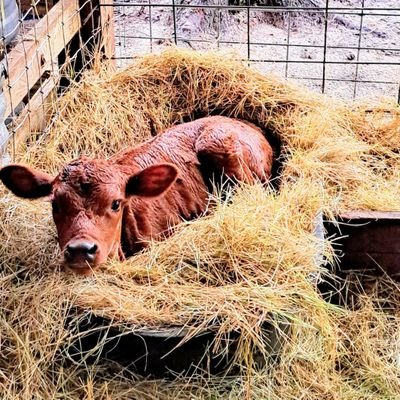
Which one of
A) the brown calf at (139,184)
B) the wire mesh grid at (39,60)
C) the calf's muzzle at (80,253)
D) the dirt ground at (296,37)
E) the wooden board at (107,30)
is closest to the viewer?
the calf's muzzle at (80,253)

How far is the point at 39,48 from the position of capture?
15.6 ft

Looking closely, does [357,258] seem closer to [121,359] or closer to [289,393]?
[289,393]

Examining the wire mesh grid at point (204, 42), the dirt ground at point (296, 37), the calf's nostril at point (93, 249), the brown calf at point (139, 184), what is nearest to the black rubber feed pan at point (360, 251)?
the brown calf at point (139, 184)

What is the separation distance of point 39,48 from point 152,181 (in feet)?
4.62

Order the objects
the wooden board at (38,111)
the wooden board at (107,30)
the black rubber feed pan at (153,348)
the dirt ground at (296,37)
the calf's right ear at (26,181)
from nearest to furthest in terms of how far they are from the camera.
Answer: the black rubber feed pan at (153,348) → the calf's right ear at (26,181) → the wooden board at (38,111) → the wooden board at (107,30) → the dirt ground at (296,37)

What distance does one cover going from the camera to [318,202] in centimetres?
420

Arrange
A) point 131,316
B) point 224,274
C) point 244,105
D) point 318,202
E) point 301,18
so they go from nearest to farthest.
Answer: point 131,316
point 224,274
point 318,202
point 244,105
point 301,18

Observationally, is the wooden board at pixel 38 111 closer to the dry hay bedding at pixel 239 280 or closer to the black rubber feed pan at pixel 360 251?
the dry hay bedding at pixel 239 280

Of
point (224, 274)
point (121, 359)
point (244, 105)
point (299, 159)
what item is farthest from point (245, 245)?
point (244, 105)

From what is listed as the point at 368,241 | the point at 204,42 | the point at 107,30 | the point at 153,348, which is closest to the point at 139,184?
the point at 153,348

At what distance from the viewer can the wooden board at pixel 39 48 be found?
14.5 feet

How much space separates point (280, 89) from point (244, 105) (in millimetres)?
239

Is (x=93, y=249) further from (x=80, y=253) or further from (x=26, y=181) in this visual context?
(x=26, y=181)

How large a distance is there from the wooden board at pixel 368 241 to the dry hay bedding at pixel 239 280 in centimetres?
9
